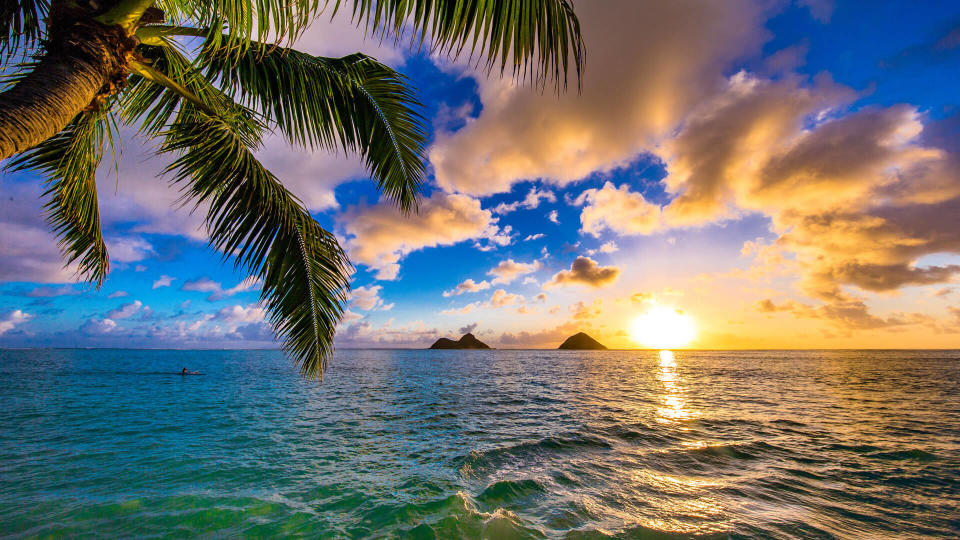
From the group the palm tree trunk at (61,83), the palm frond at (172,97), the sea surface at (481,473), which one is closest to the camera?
the palm tree trunk at (61,83)

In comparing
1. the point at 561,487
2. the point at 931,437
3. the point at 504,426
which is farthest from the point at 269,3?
the point at 931,437

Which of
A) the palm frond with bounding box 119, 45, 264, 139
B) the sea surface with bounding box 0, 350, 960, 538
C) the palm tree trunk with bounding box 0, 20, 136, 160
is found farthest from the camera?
the sea surface with bounding box 0, 350, 960, 538

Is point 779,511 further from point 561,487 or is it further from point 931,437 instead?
point 931,437

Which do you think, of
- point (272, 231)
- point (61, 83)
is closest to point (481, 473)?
point (272, 231)

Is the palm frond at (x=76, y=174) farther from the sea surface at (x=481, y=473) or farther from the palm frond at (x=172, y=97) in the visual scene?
the sea surface at (x=481, y=473)

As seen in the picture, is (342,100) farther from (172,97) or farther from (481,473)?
(481,473)

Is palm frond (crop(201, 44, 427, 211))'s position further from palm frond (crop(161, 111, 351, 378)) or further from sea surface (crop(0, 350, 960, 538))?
sea surface (crop(0, 350, 960, 538))

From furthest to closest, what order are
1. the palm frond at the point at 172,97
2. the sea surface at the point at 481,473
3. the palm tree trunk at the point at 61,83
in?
the sea surface at the point at 481,473, the palm frond at the point at 172,97, the palm tree trunk at the point at 61,83

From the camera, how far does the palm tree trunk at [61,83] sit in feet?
6.89

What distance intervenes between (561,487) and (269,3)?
7.83 meters

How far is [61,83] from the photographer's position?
231cm

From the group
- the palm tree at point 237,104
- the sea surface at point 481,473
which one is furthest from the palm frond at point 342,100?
the sea surface at point 481,473

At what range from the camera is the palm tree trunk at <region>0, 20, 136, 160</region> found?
2.10 m

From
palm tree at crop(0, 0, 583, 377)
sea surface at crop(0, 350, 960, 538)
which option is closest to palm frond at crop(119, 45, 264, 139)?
palm tree at crop(0, 0, 583, 377)
